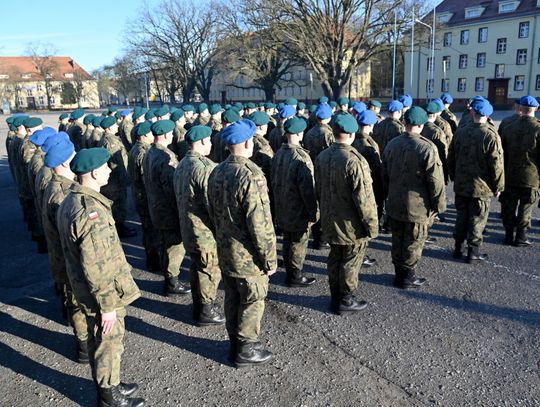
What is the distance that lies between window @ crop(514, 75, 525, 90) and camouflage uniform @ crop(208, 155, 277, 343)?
160 feet

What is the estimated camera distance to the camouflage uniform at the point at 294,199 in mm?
5191

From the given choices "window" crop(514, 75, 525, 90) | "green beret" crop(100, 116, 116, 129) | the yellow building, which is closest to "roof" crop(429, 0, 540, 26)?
"window" crop(514, 75, 525, 90)

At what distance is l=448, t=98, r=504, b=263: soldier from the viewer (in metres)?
5.80

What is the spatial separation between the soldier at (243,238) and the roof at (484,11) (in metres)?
48.9

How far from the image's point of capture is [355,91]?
57719 mm

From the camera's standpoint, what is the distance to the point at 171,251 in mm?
5371

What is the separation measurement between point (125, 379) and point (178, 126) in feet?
22.5

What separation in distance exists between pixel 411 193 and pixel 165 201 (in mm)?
2997

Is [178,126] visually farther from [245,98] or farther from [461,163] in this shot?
[245,98]

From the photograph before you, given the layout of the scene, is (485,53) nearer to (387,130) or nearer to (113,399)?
(387,130)

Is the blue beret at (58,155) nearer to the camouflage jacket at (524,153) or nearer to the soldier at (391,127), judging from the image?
the soldier at (391,127)

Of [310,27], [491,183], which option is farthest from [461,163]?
[310,27]

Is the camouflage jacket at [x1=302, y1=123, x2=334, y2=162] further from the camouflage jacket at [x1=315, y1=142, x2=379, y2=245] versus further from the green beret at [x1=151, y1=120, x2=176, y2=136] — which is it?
the green beret at [x1=151, y1=120, x2=176, y2=136]

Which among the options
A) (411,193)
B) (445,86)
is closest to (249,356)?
(411,193)
